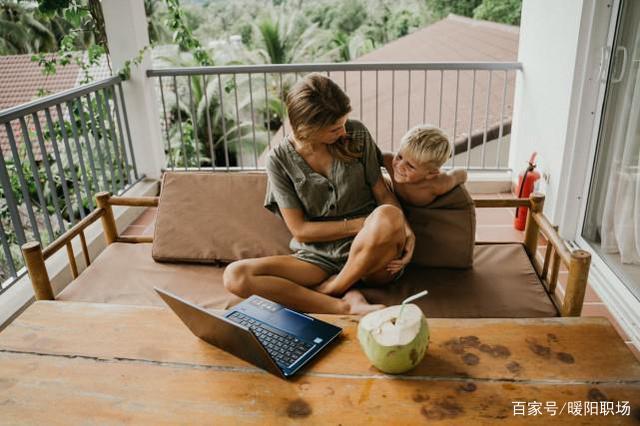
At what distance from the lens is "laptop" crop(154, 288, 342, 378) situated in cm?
114

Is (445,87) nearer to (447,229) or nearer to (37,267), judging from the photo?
(447,229)

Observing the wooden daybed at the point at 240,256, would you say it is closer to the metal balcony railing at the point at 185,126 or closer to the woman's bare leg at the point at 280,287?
the woman's bare leg at the point at 280,287

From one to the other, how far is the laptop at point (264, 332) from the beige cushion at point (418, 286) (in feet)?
1.72

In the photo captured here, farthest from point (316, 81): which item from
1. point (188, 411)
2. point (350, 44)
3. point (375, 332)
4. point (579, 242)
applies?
point (350, 44)

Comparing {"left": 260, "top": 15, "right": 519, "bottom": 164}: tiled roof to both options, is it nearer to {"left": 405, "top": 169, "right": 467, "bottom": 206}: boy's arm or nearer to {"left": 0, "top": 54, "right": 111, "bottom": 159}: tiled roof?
{"left": 0, "top": 54, "right": 111, "bottom": 159}: tiled roof

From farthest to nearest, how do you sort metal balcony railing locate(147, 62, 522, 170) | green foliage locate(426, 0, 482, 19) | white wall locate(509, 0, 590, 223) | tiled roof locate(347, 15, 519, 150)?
1. green foliage locate(426, 0, 482, 19)
2. tiled roof locate(347, 15, 519, 150)
3. metal balcony railing locate(147, 62, 522, 170)
4. white wall locate(509, 0, 590, 223)

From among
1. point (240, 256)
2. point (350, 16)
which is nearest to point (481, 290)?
point (240, 256)

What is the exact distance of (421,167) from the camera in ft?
6.17

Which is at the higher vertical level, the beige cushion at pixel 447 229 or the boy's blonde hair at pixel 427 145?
the boy's blonde hair at pixel 427 145

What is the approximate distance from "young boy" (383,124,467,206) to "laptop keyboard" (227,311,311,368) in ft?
2.94

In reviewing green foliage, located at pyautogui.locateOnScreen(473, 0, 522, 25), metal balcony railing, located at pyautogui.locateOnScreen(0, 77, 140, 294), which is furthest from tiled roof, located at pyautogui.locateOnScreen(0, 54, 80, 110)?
green foliage, located at pyautogui.locateOnScreen(473, 0, 522, 25)

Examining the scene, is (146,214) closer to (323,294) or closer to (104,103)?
(104,103)

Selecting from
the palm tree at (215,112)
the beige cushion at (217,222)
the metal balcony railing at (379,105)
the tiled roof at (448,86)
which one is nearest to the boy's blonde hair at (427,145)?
the beige cushion at (217,222)

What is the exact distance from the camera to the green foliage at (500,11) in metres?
15.1
